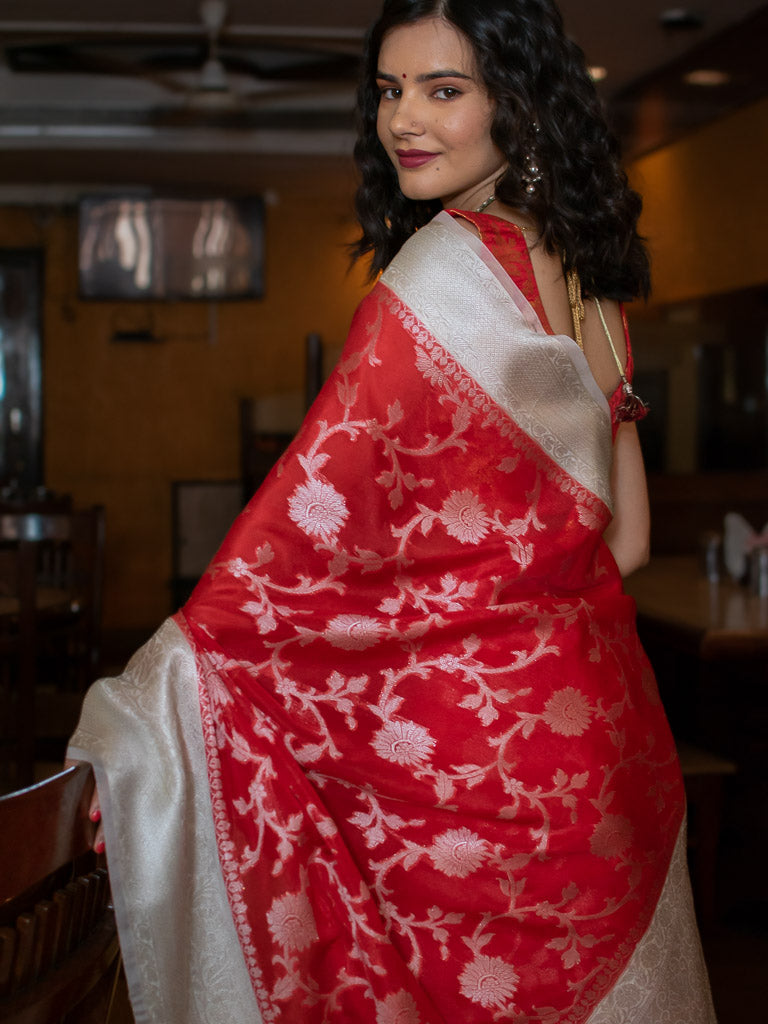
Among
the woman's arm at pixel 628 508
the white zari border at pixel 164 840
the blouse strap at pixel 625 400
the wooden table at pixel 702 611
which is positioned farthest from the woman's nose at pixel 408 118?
the wooden table at pixel 702 611

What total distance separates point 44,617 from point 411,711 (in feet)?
8.71

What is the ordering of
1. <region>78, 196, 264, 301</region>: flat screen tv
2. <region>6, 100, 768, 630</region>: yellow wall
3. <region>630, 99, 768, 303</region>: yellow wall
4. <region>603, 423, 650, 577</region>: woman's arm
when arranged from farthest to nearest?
<region>6, 100, 768, 630</region>: yellow wall → <region>78, 196, 264, 301</region>: flat screen tv → <region>630, 99, 768, 303</region>: yellow wall → <region>603, 423, 650, 577</region>: woman's arm

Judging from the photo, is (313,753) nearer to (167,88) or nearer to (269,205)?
(167,88)

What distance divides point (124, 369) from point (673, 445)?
3.61 meters

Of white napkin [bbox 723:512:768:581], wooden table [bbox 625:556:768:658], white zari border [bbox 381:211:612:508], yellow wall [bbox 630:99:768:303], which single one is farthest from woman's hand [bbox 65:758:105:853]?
yellow wall [bbox 630:99:768:303]

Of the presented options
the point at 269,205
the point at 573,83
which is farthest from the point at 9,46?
the point at 573,83

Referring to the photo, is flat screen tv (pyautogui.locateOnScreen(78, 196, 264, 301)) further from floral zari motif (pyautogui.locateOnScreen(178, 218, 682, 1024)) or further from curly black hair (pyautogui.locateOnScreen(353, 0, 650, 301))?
floral zari motif (pyautogui.locateOnScreen(178, 218, 682, 1024))

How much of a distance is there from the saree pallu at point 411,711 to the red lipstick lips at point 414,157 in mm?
99

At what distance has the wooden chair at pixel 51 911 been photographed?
708mm

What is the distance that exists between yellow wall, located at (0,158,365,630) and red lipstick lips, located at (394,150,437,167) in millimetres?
6096

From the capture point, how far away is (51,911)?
74 centimetres

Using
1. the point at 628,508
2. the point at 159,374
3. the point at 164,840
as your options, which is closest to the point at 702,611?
the point at 628,508

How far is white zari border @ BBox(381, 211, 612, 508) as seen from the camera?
38.0 inches

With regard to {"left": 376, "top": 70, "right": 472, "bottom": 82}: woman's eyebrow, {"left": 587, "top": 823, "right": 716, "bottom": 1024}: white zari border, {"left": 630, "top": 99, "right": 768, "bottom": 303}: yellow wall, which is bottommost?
{"left": 587, "top": 823, "right": 716, "bottom": 1024}: white zari border
